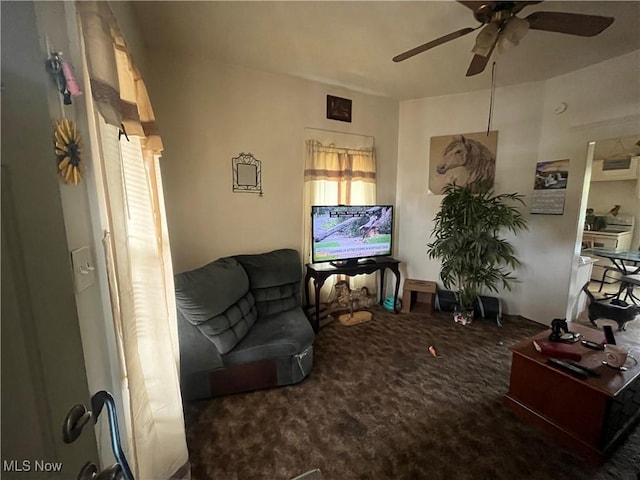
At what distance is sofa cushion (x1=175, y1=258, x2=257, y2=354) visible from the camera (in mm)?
1783

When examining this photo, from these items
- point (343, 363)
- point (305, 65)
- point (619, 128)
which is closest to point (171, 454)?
point (343, 363)

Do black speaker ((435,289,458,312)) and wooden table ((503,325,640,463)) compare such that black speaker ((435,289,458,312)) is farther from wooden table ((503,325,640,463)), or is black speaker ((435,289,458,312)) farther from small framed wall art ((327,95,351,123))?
small framed wall art ((327,95,351,123))

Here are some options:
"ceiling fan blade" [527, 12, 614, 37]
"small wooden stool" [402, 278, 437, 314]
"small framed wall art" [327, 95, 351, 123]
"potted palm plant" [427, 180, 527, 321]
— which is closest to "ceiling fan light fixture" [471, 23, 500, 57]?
"ceiling fan blade" [527, 12, 614, 37]

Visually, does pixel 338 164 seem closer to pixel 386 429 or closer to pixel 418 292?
pixel 418 292

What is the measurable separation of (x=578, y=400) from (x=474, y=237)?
164cm

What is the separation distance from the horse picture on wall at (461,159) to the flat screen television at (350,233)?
78 cm

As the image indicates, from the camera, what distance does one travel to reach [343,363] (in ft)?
7.69

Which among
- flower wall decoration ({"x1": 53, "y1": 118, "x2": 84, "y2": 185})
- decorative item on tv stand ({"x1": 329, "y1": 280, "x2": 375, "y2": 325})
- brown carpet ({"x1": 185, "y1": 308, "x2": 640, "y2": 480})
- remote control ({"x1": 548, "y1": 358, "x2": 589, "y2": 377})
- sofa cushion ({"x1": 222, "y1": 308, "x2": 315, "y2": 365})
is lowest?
brown carpet ({"x1": 185, "y1": 308, "x2": 640, "y2": 480})

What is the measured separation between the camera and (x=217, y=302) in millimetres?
1914

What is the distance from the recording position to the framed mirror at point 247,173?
8.87ft

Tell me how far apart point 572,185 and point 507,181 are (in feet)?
1.85

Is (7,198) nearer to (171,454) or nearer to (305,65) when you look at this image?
(171,454)

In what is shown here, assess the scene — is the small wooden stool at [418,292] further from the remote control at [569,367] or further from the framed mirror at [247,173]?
the framed mirror at [247,173]

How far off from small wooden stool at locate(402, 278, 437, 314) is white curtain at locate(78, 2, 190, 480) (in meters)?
2.67
